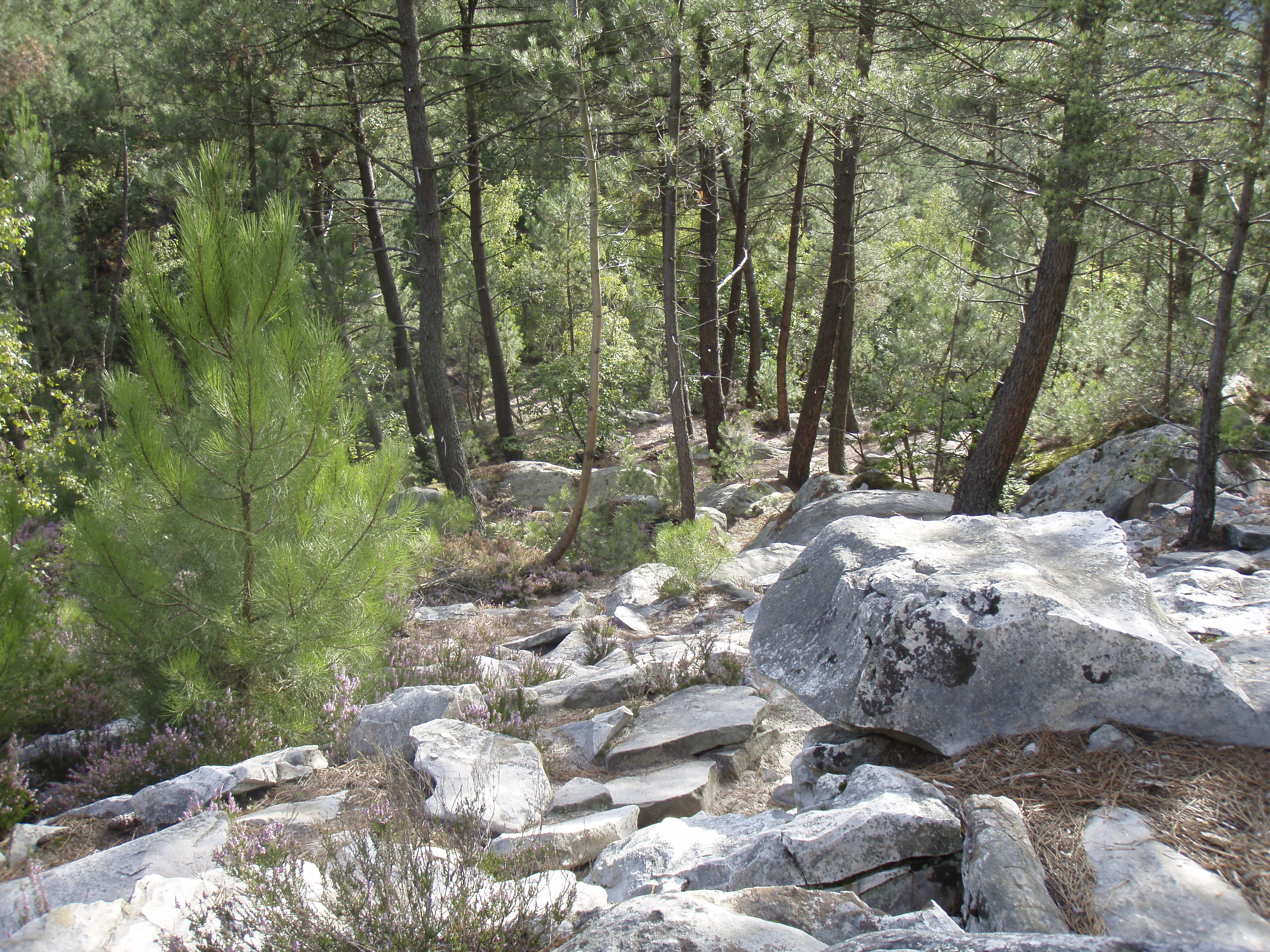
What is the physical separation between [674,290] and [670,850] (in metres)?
8.03

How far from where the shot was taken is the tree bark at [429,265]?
32.8 ft

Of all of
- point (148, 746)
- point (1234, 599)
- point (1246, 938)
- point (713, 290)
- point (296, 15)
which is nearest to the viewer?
point (1246, 938)

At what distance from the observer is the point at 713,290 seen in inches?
532

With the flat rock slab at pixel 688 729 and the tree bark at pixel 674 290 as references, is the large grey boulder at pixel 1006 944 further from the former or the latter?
the tree bark at pixel 674 290

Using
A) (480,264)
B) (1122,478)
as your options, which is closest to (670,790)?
(1122,478)

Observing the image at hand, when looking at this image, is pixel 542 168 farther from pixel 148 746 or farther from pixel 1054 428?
pixel 148 746

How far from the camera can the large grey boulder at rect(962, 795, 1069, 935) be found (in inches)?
82.7

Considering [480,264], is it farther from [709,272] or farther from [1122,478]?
[1122,478]

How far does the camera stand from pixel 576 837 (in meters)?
3.19

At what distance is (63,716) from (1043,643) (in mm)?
5778

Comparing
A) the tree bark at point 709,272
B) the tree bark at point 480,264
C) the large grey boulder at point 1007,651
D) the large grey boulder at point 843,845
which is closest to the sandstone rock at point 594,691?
the large grey boulder at point 1007,651

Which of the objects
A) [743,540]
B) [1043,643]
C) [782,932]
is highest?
[1043,643]

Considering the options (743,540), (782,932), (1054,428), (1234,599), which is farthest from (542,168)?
(782,932)

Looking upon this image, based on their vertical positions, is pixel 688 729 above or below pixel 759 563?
above
